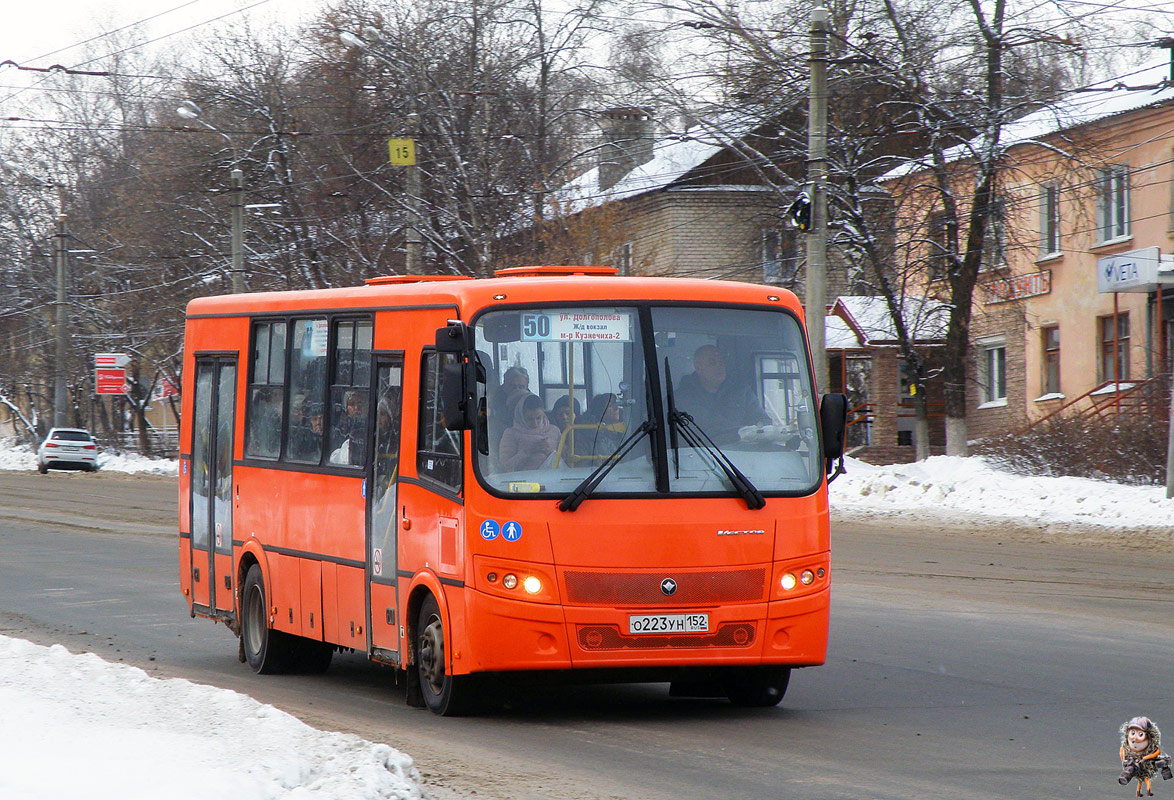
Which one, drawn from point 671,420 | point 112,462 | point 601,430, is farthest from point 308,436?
point 112,462

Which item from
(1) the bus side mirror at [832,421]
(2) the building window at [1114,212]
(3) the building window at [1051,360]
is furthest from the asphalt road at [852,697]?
(3) the building window at [1051,360]

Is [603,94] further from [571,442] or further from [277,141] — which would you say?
[571,442]

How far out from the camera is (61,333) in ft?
176

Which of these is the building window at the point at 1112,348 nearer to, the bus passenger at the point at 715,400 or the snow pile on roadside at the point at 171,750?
the bus passenger at the point at 715,400

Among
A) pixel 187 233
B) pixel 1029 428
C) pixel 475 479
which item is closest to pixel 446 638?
pixel 475 479

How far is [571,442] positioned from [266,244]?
35.2 m

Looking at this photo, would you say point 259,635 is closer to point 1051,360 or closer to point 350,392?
point 350,392

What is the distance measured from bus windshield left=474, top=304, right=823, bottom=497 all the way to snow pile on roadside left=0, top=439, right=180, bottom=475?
40.1m

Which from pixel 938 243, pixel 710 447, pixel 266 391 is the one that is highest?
pixel 938 243

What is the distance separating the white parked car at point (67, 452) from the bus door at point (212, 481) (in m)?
41.7

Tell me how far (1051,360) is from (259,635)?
3436 centimetres

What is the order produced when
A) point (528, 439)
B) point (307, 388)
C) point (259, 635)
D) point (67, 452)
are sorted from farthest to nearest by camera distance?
point (67, 452) < point (259, 635) < point (307, 388) < point (528, 439)

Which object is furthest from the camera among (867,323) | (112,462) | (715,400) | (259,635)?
(112,462)

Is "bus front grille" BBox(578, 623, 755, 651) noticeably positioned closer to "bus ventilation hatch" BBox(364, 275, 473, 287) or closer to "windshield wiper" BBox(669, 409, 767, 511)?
"windshield wiper" BBox(669, 409, 767, 511)
